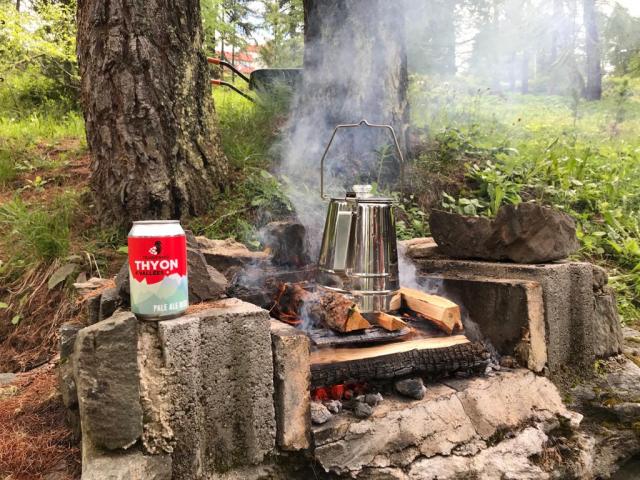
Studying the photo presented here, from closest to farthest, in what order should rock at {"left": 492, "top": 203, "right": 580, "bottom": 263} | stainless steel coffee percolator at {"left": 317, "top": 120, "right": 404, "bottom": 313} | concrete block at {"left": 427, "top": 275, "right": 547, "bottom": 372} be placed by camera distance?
1. stainless steel coffee percolator at {"left": 317, "top": 120, "right": 404, "bottom": 313}
2. concrete block at {"left": 427, "top": 275, "right": 547, "bottom": 372}
3. rock at {"left": 492, "top": 203, "right": 580, "bottom": 263}

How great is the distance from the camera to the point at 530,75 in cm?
2219

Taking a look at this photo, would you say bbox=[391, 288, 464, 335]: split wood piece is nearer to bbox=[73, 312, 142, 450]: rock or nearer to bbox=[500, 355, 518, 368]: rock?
bbox=[500, 355, 518, 368]: rock

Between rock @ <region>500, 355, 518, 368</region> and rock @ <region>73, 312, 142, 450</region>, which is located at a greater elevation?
rock @ <region>73, 312, 142, 450</region>

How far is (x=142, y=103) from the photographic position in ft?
10.0

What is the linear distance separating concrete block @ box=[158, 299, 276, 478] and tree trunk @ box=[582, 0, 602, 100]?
519 inches

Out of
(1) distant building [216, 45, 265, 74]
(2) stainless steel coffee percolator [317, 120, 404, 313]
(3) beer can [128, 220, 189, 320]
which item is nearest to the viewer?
(3) beer can [128, 220, 189, 320]

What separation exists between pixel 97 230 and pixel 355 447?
2.68 m

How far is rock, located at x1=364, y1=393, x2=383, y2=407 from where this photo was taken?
174cm

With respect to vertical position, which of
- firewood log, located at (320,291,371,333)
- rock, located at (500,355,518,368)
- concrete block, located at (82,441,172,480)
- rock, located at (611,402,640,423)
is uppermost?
firewood log, located at (320,291,371,333)

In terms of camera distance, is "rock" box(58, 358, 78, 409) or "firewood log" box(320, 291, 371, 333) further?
"firewood log" box(320, 291, 371, 333)

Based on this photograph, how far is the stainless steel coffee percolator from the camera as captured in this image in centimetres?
196

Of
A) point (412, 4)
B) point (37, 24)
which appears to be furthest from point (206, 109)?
point (37, 24)

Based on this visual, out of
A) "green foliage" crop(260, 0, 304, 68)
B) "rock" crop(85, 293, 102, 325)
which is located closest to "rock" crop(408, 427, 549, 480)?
"rock" crop(85, 293, 102, 325)

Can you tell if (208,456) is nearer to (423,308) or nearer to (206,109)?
(423,308)
